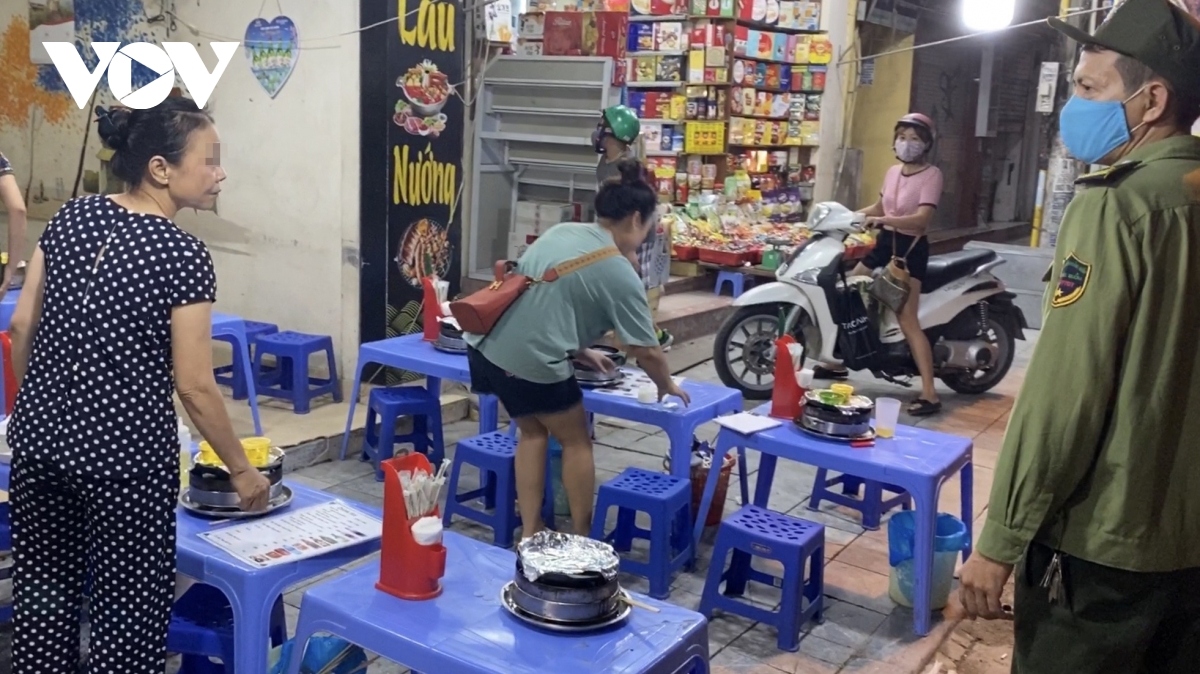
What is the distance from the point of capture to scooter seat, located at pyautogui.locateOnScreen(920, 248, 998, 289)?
641 centimetres

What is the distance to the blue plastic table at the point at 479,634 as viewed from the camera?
1960 mm

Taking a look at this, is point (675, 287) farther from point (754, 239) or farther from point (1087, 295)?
point (1087, 295)

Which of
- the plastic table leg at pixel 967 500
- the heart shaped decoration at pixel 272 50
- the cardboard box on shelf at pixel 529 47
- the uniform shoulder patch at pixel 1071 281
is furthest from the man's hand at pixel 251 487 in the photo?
the cardboard box on shelf at pixel 529 47

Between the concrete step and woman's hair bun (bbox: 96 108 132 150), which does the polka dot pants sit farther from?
the concrete step

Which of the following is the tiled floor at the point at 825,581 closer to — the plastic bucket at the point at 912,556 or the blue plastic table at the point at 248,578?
the plastic bucket at the point at 912,556

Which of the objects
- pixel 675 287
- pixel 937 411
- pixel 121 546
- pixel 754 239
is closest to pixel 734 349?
pixel 937 411

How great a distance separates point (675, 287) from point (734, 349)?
2233 millimetres

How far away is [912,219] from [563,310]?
10.0 ft

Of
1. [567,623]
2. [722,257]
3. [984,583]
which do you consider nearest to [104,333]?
[567,623]

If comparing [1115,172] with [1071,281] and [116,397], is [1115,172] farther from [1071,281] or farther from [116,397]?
[116,397]

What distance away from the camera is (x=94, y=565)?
223 cm

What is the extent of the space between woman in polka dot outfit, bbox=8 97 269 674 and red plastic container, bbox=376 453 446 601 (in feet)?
1.48

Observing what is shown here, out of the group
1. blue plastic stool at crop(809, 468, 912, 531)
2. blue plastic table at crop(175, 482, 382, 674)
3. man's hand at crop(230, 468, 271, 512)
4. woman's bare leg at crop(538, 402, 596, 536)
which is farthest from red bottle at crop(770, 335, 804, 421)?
man's hand at crop(230, 468, 271, 512)

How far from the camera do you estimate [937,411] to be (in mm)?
6328
